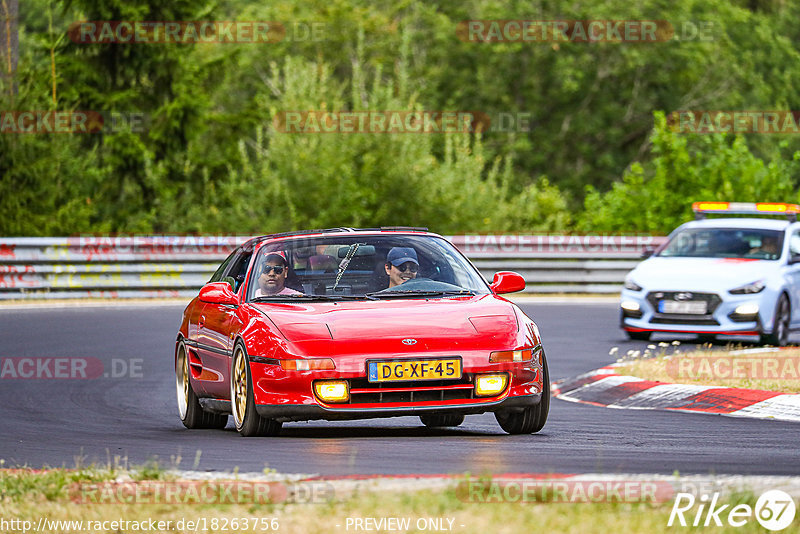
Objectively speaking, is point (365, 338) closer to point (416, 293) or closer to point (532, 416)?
point (416, 293)

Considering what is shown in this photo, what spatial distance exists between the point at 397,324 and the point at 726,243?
35.3 ft

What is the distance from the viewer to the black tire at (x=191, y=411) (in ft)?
37.8

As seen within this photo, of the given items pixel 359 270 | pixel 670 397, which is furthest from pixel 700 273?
pixel 359 270

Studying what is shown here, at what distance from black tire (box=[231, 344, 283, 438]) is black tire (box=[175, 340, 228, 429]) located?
0.96 metres

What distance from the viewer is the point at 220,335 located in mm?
10961

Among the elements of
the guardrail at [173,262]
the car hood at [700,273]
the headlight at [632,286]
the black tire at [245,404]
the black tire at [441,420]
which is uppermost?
the black tire at [245,404]

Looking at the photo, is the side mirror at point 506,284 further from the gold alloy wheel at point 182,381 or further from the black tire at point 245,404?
the gold alloy wheel at point 182,381

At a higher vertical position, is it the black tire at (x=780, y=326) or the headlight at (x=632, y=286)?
the headlight at (x=632, y=286)

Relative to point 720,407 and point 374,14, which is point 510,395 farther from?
point 374,14

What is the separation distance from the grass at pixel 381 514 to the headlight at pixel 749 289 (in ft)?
39.2

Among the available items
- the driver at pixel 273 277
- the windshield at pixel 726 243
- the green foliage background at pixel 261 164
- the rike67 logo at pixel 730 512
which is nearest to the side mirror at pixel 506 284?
the driver at pixel 273 277

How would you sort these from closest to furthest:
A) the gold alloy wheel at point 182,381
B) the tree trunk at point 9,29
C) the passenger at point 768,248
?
the gold alloy wheel at point 182,381
the passenger at point 768,248
the tree trunk at point 9,29

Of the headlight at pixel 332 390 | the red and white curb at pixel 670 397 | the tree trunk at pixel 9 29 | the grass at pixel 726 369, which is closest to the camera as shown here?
the headlight at pixel 332 390

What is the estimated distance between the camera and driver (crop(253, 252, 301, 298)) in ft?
35.3
